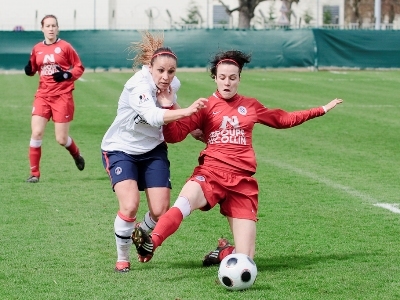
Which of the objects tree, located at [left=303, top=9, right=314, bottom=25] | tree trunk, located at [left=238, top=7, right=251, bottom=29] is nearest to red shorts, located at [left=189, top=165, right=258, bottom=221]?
tree trunk, located at [left=238, top=7, right=251, bottom=29]

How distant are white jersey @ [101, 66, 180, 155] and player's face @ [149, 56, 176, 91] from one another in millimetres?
90

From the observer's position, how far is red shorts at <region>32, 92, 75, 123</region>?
486 inches

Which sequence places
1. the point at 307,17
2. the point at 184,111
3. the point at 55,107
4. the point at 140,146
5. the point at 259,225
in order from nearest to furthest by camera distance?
the point at 184,111 → the point at 140,146 → the point at 259,225 → the point at 55,107 → the point at 307,17

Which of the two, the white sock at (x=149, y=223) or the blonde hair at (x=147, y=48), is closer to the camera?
the blonde hair at (x=147, y=48)

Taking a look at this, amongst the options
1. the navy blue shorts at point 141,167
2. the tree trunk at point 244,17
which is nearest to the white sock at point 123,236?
the navy blue shorts at point 141,167

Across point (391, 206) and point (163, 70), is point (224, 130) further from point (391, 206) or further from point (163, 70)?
point (391, 206)

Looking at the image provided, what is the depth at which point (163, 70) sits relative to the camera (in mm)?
7031

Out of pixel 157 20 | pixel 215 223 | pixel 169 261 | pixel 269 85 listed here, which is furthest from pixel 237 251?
pixel 157 20

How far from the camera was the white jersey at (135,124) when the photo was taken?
23.2ft

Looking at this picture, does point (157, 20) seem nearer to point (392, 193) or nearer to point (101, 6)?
point (101, 6)

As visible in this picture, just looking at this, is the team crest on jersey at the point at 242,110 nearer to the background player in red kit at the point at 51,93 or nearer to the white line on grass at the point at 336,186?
the white line on grass at the point at 336,186

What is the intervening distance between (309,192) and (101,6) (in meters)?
47.1

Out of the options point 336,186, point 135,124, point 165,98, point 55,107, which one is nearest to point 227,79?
point 165,98

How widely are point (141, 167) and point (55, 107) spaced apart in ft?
16.9
